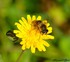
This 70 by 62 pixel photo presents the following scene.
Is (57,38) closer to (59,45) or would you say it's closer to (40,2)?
(59,45)

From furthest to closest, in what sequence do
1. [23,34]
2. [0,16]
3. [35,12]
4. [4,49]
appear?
[35,12], [0,16], [4,49], [23,34]

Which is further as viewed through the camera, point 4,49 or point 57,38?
point 57,38

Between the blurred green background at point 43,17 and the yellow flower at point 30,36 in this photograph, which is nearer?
the yellow flower at point 30,36

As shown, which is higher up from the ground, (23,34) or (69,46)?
(23,34)

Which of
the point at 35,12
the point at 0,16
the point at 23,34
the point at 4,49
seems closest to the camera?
the point at 23,34

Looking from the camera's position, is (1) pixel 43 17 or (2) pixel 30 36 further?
(1) pixel 43 17

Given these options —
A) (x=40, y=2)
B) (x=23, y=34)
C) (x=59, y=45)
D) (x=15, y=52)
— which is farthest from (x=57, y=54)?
(x=23, y=34)

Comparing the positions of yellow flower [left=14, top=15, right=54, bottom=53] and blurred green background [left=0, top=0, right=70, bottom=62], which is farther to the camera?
blurred green background [left=0, top=0, right=70, bottom=62]

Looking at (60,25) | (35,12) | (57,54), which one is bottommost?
(57,54)
